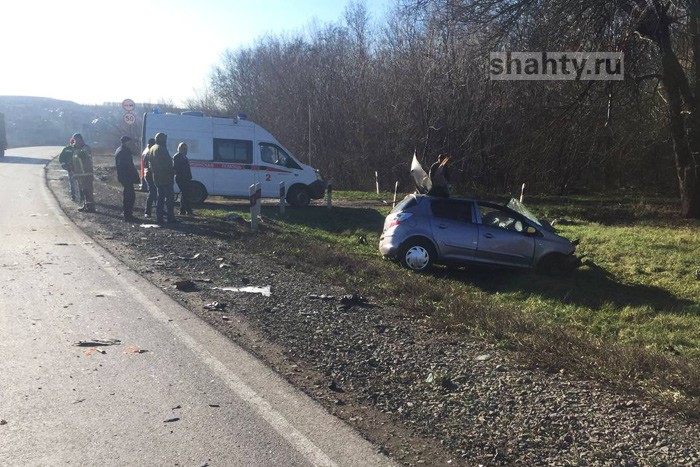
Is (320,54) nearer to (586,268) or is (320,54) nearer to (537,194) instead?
(537,194)

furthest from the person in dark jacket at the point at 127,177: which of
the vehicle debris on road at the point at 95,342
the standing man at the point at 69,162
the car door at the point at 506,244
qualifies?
the vehicle debris on road at the point at 95,342

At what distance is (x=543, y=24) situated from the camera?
536 inches

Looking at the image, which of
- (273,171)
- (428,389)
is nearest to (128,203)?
(273,171)

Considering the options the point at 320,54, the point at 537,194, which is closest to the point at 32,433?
the point at 537,194

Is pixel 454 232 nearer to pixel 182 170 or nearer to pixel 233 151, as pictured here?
pixel 182 170

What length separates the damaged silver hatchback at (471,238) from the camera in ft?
35.0

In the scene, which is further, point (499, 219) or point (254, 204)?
point (254, 204)

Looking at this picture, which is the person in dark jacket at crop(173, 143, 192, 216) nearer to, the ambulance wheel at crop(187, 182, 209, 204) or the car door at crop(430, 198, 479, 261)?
the ambulance wheel at crop(187, 182, 209, 204)

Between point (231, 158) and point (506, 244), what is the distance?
432 inches

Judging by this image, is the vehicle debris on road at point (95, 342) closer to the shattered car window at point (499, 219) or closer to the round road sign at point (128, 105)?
the shattered car window at point (499, 219)

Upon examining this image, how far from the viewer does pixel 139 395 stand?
4.75 m

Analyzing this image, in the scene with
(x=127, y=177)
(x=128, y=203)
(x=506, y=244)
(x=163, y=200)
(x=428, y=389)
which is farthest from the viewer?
(x=127, y=177)

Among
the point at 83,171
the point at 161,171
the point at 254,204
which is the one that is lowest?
the point at 254,204

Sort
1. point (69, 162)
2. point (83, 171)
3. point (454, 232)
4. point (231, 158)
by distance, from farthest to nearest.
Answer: point (231, 158) → point (69, 162) → point (83, 171) → point (454, 232)
